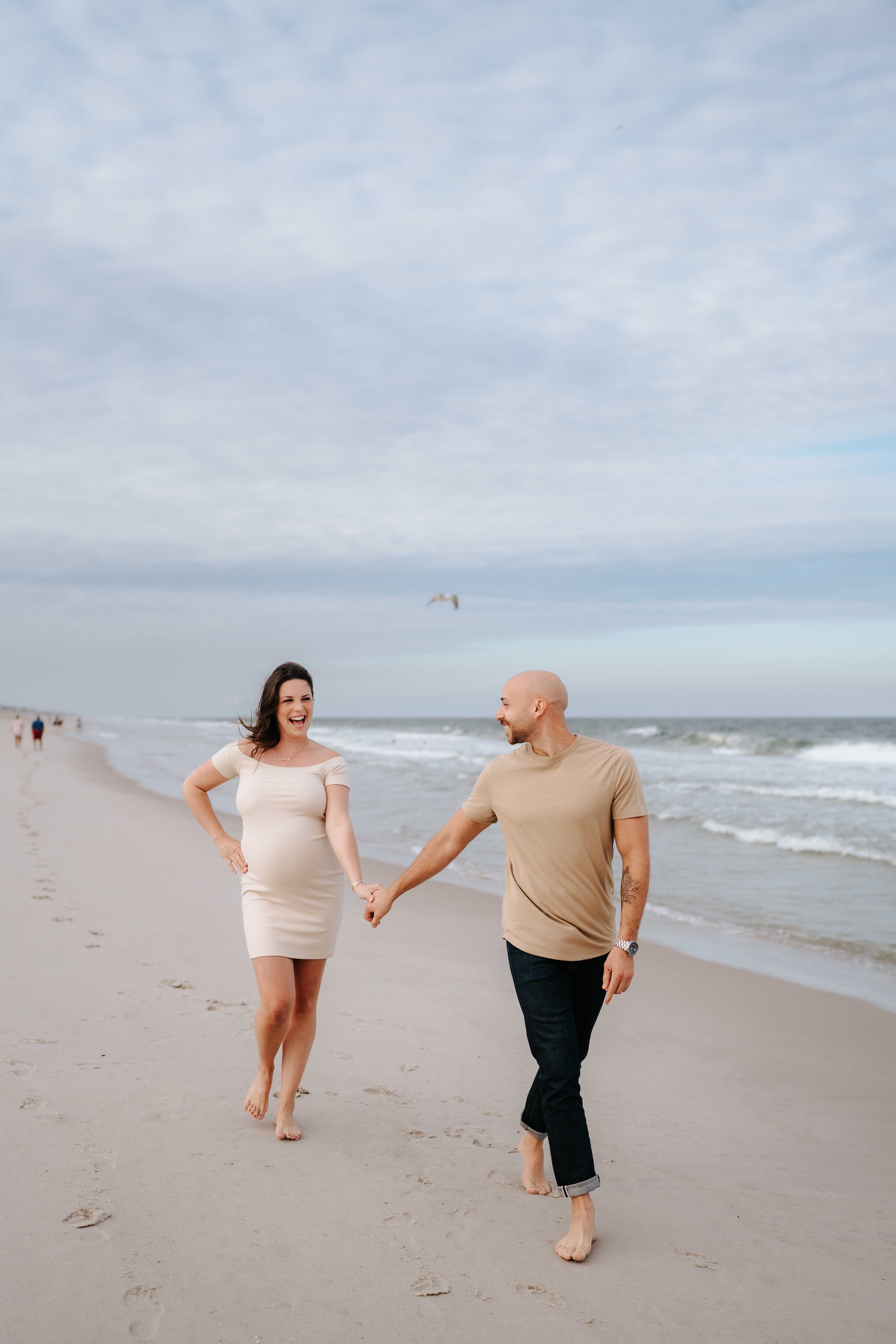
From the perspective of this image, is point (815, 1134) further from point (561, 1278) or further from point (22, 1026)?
point (22, 1026)

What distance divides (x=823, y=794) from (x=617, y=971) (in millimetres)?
21047

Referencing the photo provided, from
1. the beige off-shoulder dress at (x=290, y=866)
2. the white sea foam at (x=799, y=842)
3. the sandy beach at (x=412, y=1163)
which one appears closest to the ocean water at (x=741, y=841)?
the white sea foam at (x=799, y=842)

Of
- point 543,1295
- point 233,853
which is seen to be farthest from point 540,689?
point 543,1295

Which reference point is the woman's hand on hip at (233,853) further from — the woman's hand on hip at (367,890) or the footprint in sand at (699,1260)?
the footprint in sand at (699,1260)

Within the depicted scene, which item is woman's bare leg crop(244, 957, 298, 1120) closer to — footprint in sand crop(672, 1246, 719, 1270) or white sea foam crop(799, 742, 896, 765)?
footprint in sand crop(672, 1246, 719, 1270)

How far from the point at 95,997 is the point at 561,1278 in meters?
3.39

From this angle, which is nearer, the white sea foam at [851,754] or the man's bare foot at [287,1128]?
the man's bare foot at [287,1128]

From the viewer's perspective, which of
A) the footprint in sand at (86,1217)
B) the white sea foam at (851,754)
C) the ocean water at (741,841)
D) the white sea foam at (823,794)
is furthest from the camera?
the white sea foam at (851,754)

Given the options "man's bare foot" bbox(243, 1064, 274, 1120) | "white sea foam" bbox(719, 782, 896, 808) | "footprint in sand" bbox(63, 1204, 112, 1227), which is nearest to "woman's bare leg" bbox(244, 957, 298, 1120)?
"man's bare foot" bbox(243, 1064, 274, 1120)

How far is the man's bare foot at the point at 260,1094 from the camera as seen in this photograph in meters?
3.95

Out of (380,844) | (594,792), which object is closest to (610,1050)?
(594,792)

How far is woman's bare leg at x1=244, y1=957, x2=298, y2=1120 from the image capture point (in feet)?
12.6

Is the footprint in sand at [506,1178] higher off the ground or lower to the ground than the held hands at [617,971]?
lower

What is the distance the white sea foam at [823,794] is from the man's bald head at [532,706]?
1890 centimetres
